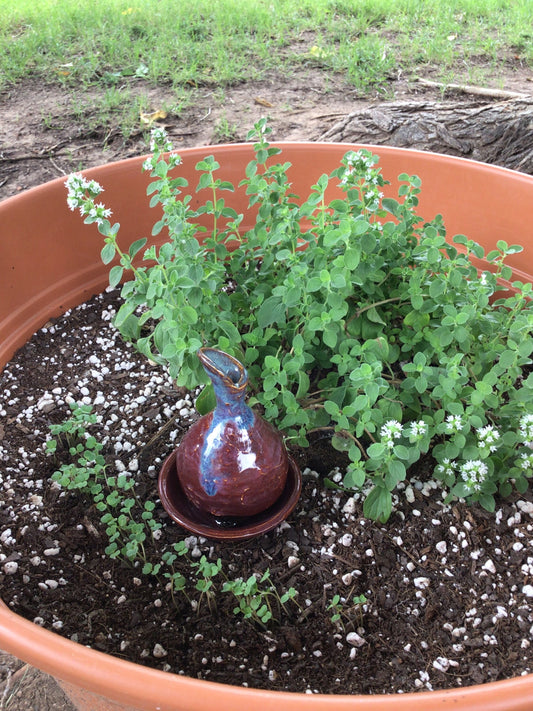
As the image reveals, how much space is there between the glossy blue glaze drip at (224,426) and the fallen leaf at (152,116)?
82.1 inches

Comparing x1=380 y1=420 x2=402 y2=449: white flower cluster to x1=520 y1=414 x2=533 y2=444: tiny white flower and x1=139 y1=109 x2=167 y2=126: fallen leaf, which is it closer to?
x1=520 y1=414 x2=533 y2=444: tiny white flower

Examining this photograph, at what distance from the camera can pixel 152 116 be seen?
2.89m

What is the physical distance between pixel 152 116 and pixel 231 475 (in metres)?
2.22

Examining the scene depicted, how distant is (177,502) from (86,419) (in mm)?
266

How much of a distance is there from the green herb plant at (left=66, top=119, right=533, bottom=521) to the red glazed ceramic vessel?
57 mm

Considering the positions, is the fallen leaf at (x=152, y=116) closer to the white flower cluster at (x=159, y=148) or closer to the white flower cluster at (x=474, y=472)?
the white flower cluster at (x=159, y=148)

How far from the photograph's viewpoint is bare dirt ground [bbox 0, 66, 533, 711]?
2656mm

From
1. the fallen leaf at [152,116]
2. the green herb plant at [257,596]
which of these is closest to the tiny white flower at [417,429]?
the green herb plant at [257,596]

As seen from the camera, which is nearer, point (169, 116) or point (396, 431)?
point (396, 431)

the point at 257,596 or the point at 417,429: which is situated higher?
the point at 417,429

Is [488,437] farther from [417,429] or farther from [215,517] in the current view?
[215,517]

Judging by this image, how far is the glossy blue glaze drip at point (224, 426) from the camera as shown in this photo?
3.38 feet

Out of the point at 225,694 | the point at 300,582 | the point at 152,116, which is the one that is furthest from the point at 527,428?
the point at 152,116

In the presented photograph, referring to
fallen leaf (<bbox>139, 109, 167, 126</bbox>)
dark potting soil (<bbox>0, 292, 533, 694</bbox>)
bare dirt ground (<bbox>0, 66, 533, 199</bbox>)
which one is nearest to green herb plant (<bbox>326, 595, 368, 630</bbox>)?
dark potting soil (<bbox>0, 292, 533, 694</bbox>)
